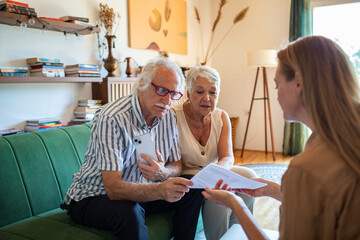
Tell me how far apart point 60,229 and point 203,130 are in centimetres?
112

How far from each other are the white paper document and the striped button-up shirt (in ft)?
1.37

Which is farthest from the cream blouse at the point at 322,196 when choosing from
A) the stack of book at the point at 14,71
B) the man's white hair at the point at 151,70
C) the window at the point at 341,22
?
the window at the point at 341,22

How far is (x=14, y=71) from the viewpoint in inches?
98.4

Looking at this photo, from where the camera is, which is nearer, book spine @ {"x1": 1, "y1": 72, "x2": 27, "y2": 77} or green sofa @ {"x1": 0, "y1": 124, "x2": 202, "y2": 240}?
green sofa @ {"x1": 0, "y1": 124, "x2": 202, "y2": 240}

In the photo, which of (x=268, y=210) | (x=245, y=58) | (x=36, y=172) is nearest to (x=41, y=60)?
(x=36, y=172)

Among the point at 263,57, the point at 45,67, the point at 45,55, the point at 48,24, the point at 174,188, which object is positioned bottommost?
the point at 174,188

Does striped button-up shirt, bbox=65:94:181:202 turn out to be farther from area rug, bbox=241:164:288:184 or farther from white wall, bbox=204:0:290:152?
white wall, bbox=204:0:290:152

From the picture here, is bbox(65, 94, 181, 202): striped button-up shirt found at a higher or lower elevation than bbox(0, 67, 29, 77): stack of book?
lower

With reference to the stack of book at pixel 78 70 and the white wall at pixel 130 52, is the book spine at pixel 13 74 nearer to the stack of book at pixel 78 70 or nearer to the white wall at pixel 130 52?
the white wall at pixel 130 52

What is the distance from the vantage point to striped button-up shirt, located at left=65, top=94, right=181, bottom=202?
1.56m

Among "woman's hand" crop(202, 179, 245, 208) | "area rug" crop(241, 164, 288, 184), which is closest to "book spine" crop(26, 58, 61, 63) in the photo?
"woman's hand" crop(202, 179, 245, 208)

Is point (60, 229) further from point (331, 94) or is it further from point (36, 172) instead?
point (331, 94)

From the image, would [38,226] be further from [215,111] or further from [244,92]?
[244,92]

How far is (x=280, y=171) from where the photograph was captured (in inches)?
164
